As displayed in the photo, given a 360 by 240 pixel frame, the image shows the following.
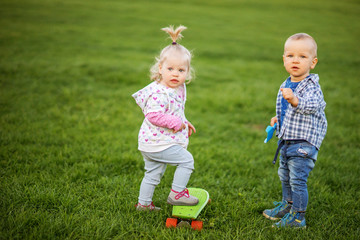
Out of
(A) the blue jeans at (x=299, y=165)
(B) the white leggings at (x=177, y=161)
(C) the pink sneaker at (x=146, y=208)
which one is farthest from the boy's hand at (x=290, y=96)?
(C) the pink sneaker at (x=146, y=208)

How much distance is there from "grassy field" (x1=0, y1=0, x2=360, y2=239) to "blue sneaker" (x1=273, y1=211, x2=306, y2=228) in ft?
0.30

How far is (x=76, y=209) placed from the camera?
3.17 m

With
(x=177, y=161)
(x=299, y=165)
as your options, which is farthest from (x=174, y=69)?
(x=299, y=165)

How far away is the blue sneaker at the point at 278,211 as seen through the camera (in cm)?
337

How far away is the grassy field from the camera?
122 inches

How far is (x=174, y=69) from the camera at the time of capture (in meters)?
3.01

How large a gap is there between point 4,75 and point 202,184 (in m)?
6.31

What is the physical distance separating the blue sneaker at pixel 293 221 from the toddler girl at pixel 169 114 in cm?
88

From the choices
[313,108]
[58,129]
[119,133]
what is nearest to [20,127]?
[58,129]

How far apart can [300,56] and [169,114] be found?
4.33 feet

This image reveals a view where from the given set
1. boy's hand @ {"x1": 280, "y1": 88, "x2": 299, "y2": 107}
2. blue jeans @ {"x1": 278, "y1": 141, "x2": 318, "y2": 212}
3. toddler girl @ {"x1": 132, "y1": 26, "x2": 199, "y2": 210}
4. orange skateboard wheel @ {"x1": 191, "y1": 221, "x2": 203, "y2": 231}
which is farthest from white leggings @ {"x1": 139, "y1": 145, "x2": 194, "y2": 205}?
boy's hand @ {"x1": 280, "y1": 88, "x2": 299, "y2": 107}

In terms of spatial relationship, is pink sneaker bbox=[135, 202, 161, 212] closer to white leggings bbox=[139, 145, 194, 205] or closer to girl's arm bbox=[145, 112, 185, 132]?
white leggings bbox=[139, 145, 194, 205]

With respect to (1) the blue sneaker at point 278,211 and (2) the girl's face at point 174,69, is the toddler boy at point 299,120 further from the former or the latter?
(2) the girl's face at point 174,69

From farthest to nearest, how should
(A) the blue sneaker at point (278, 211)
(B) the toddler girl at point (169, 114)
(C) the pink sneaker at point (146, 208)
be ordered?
(A) the blue sneaker at point (278, 211) → (C) the pink sneaker at point (146, 208) → (B) the toddler girl at point (169, 114)
